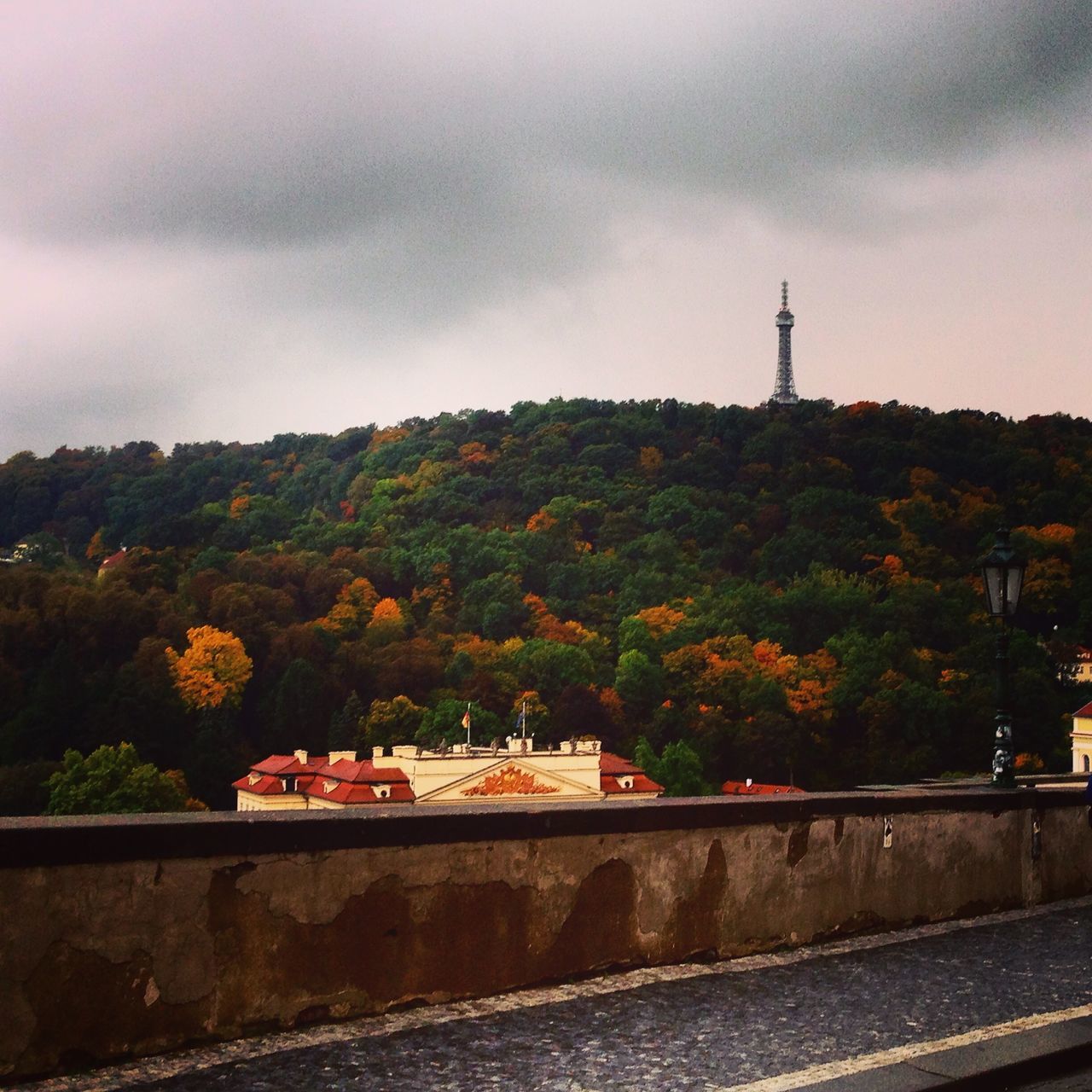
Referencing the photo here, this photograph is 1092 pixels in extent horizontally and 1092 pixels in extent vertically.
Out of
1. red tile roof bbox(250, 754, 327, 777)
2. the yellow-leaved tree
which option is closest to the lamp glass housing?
red tile roof bbox(250, 754, 327, 777)

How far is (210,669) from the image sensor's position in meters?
96.2

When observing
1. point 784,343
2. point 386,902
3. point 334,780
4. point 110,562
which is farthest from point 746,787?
point 386,902

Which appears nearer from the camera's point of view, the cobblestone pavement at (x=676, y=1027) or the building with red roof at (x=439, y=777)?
the cobblestone pavement at (x=676, y=1027)

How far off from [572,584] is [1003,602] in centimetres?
11245

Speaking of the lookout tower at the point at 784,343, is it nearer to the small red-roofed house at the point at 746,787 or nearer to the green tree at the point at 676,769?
the small red-roofed house at the point at 746,787

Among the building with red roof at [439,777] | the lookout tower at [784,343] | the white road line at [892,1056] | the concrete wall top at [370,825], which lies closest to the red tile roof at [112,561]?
the building with red roof at [439,777]

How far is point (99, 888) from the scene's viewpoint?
4520 mm

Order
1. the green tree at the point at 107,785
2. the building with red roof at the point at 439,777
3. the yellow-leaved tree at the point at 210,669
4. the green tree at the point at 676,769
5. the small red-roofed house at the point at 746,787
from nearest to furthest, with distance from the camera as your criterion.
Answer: the green tree at the point at 107,785 → the building with red roof at the point at 439,777 → the small red-roofed house at the point at 746,787 → the green tree at the point at 676,769 → the yellow-leaved tree at the point at 210,669

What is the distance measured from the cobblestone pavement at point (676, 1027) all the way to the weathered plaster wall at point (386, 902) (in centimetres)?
11

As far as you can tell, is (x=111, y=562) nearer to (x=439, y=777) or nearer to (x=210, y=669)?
(x=210, y=669)

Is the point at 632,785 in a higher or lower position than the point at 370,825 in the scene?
lower

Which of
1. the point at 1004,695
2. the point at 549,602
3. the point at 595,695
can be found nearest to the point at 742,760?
the point at 595,695

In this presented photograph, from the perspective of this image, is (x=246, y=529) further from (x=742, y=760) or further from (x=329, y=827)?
(x=329, y=827)

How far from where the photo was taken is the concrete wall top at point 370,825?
14.7 feet
